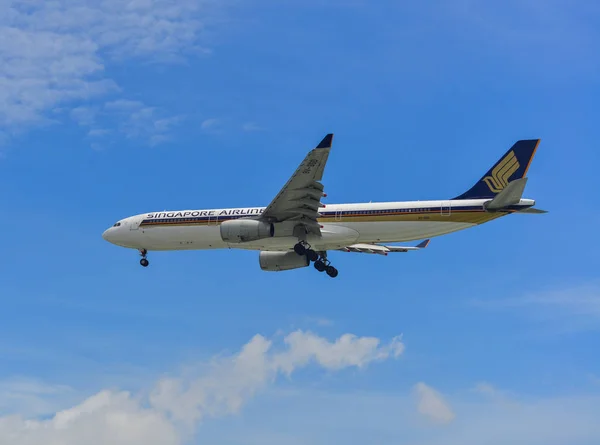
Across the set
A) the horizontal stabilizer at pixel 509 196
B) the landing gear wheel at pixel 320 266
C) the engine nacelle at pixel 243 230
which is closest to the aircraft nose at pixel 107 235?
the engine nacelle at pixel 243 230

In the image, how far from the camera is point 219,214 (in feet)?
157

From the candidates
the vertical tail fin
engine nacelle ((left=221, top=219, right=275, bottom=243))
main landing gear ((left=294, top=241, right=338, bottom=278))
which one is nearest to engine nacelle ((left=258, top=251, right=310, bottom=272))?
main landing gear ((left=294, top=241, right=338, bottom=278))

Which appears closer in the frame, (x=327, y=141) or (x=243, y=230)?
(x=327, y=141)

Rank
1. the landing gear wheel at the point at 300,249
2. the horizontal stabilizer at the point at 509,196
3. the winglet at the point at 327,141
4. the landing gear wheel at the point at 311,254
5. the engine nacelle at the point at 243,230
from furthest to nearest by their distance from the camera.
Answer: the landing gear wheel at the point at 311,254 → the landing gear wheel at the point at 300,249 → the engine nacelle at the point at 243,230 → the horizontal stabilizer at the point at 509,196 → the winglet at the point at 327,141

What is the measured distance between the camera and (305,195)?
42.9m

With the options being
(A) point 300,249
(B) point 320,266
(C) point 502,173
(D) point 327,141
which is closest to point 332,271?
(B) point 320,266

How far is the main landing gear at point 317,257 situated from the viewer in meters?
45.3

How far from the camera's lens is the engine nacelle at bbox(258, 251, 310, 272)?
4919cm

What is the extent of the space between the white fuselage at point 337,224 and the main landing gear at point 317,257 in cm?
45

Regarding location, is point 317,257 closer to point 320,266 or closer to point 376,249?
point 320,266

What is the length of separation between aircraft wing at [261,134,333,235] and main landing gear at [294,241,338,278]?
1.00m

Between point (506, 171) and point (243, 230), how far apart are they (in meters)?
13.8

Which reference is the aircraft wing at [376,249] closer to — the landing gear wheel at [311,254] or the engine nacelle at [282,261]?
the engine nacelle at [282,261]

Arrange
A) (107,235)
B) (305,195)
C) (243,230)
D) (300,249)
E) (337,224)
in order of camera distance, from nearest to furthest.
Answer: (305,195) → (243,230) → (300,249) → (337,224) → (107,235)
